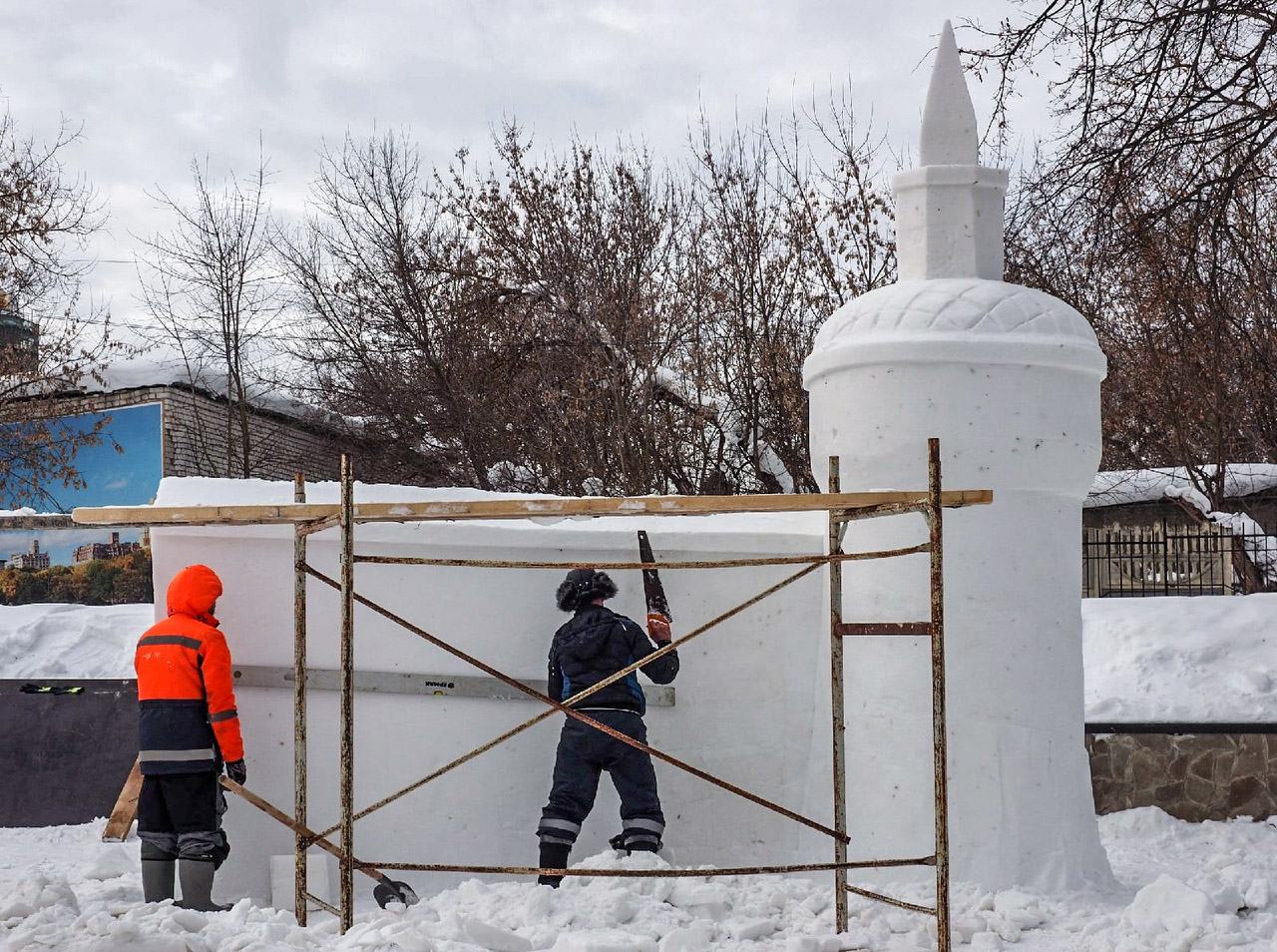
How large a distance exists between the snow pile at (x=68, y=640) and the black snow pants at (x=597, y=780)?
6.13 meters

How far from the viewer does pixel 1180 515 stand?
17.7 m

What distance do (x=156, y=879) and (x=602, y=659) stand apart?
2044 millimetres

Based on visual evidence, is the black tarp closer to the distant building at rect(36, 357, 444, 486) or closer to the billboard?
the distant building at rect(36, 357, 444, 486)

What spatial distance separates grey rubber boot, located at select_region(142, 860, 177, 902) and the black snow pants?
1.54 metres

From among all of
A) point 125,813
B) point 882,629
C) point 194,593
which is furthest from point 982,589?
point 125,813

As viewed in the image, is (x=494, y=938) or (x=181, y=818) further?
(x=181, y=818)

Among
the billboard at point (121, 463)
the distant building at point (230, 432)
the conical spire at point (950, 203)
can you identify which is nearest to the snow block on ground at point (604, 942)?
the conical spire at point (950, 203)

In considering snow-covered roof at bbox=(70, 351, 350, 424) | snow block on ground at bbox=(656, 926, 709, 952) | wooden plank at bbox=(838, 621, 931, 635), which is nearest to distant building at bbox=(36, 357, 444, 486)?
snow-covered roof at bbox=(70, 351, 350, 424)

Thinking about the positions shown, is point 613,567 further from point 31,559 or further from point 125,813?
point 31,559

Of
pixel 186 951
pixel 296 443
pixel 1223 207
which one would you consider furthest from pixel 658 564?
pixel 296 443

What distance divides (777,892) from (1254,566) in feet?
33.1

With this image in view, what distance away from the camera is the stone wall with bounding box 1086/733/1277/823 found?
7.39 meters

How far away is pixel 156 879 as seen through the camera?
539 centimetres

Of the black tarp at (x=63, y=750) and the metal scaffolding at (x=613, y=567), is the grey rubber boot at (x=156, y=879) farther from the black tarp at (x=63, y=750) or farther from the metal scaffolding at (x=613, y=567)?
the black tarp at (x=63, y=750)
